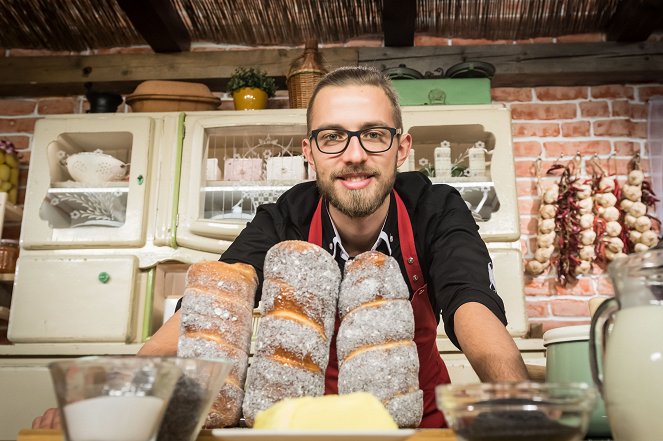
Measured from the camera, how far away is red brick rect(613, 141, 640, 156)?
3.04 meters

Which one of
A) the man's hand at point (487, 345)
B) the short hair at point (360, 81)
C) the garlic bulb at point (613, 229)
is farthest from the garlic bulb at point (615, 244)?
the man's hand at point (487, 345)

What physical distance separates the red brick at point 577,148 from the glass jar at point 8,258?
251 centimetres

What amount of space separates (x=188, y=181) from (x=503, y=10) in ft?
5.49

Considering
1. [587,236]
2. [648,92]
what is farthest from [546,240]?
[648,92]

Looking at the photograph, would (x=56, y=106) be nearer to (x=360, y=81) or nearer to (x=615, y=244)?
(x=360, y=81)

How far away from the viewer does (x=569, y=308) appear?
2883 millimetres

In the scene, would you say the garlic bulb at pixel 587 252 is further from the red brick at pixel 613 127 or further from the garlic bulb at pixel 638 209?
the red brick at pixel 613 127

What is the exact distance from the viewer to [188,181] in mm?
2732

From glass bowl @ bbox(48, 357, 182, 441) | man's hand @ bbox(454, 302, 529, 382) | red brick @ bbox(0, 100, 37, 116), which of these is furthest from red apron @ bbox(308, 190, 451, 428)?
red brick @ bbox(0, 100, 37, 116)

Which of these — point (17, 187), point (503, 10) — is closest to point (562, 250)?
point (503, 10)

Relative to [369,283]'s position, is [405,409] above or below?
below

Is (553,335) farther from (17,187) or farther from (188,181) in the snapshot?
(17,187)

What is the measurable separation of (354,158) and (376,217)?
20cm

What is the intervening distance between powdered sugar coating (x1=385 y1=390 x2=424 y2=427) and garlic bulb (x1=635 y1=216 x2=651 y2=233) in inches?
92.0
